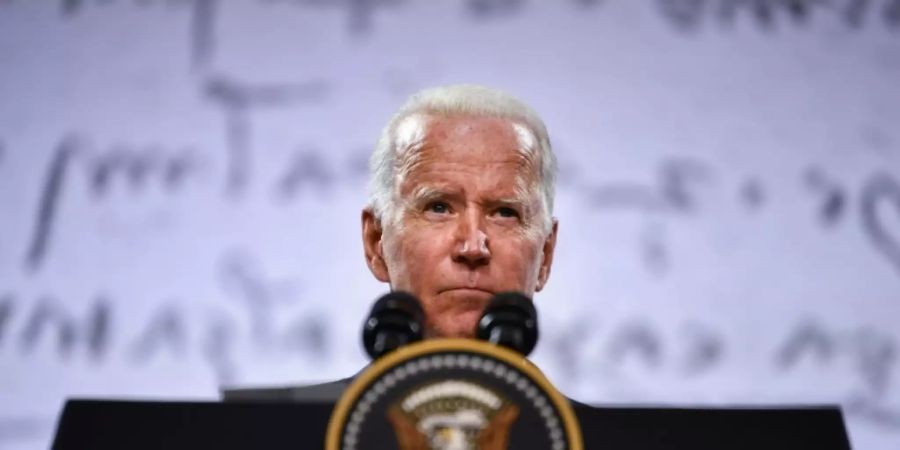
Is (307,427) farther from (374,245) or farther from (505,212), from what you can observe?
(374,245)

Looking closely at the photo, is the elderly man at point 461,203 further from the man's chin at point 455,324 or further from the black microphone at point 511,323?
the black microphone at point 511,323

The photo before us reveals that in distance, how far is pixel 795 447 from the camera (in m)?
0.71

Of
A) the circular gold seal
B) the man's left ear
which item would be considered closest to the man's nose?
the man's left ear

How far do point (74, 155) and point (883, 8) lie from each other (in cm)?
113

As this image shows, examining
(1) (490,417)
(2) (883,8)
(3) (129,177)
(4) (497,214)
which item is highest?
(2) (883,8)

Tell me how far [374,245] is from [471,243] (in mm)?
209

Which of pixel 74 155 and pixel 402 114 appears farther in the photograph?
pixel 74 155

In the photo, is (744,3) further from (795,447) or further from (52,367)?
(795,447)

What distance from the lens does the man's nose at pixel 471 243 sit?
1046 millimetres

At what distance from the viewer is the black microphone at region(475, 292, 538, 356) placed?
0.71 meters

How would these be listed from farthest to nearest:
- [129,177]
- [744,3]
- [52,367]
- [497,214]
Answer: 1. [744,3]
2. [129,177]
3. [52,367]
4. [497,214]

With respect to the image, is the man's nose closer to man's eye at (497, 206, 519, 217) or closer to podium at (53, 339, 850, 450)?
man's eye at (497, 206, 519, 217)

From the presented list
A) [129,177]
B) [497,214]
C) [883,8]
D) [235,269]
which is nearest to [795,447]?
[497,214]

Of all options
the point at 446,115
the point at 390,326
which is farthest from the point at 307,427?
the point at 446,115
